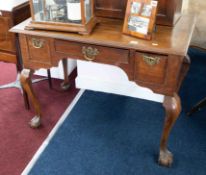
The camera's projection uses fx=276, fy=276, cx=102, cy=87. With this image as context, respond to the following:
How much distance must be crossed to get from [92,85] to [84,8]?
34.2 inches

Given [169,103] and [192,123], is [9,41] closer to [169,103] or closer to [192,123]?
[169,103]

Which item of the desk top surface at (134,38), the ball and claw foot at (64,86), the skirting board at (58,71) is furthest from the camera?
the skirting board at (58,71)

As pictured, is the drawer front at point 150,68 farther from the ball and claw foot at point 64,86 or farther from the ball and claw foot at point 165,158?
the ball and claw foot at point 64,86

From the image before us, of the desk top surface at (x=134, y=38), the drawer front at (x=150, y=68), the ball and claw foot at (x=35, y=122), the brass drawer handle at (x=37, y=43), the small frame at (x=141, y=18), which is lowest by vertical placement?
the ball and claw foot at (x=35, y=122)

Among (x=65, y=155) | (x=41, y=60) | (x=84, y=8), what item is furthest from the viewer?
(x=65, y=155)

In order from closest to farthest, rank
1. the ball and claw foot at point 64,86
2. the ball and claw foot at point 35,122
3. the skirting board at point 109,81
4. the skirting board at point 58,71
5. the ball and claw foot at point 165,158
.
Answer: the ball and claw foot at point 165,158, the ball and claw foot at point 35,122, the skirting board at point 109,81, the ball and claw foot at point 64,86, the skirting board at point 58,71

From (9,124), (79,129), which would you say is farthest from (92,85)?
(9,124)

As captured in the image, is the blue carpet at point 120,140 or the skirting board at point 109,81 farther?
the skirting board at point 109,81

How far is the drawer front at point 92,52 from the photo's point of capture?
1270mm

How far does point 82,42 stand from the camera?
1298 millimetres

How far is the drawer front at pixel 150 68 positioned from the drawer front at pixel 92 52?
0.21 feet

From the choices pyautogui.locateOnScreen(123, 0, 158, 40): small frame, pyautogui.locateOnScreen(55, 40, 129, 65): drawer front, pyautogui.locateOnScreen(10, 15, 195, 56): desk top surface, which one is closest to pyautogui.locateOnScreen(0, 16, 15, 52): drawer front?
pyautogui.locateOnScreen(10, 15, 195, 56): desk top surface

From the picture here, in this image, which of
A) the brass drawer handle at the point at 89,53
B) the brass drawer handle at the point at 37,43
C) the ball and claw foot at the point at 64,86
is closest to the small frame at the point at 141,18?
the brass drawer handle at the point at 89,53

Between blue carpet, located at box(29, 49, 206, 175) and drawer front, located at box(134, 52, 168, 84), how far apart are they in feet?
1.62
